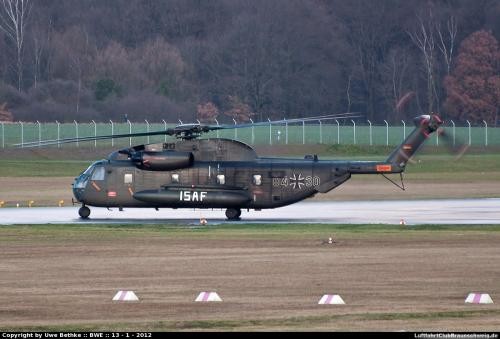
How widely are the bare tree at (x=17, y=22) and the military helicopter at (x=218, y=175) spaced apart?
218 feet

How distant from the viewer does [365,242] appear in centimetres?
3553

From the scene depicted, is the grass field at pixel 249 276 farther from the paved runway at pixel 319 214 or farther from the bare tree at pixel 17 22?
the bare tree at pixel 17 22

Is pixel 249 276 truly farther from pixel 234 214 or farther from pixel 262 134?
pixel 262 134

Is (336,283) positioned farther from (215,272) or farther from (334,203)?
(334,203)

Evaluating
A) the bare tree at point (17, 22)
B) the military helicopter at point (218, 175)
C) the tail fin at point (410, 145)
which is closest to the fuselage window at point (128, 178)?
the military helicopter at point (218, 175)

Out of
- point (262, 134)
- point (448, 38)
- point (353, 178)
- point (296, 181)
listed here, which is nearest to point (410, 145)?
point (296, 181)

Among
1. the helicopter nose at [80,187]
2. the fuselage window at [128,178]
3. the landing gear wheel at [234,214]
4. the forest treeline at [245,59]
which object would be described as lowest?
the landing gear wheel at [234,214]

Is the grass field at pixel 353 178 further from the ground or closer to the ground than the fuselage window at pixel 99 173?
closer to the ground

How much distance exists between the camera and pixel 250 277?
27.4 m

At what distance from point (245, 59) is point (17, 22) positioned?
19375mm

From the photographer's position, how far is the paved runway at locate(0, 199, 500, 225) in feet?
147

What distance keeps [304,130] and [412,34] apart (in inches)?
1434

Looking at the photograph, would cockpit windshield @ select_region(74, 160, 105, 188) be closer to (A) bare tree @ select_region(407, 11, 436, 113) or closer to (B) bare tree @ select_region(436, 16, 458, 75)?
(A) bare tree @ select_region(407, 11, 436, 113)

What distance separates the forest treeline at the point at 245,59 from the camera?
107m
